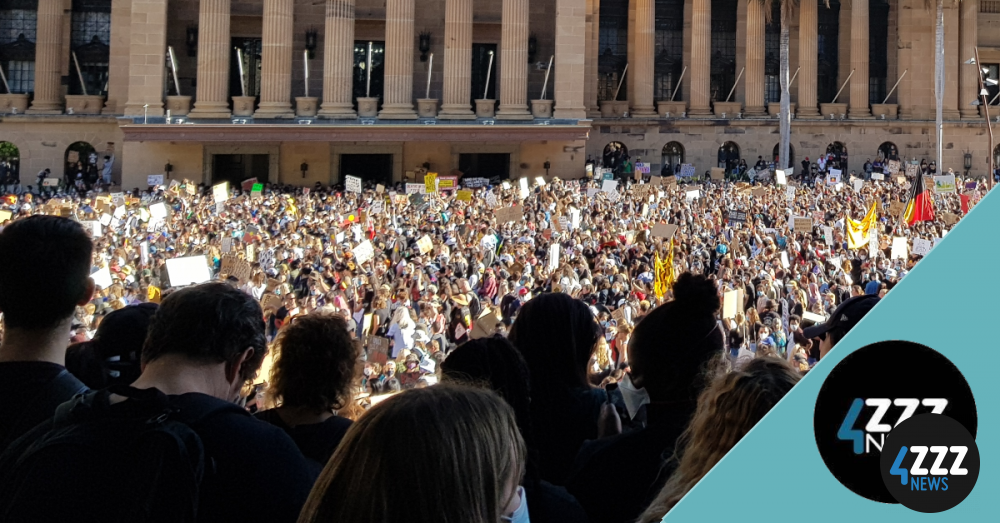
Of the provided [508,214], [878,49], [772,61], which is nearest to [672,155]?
[772,61]

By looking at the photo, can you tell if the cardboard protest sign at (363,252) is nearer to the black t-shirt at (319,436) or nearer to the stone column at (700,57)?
the black t-shirt at (319,436)

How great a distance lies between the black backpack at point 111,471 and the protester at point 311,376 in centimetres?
105

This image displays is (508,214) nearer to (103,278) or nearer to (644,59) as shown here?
(103,278)

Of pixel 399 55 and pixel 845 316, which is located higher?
pixel 399 55

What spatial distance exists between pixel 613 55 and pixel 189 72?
21.9 m

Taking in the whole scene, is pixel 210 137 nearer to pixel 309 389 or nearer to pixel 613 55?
pixel 613 55

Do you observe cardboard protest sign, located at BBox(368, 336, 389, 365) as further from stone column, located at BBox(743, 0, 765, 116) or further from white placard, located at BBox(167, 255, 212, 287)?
stone column, located at BBox(743, 0, 765, 116)

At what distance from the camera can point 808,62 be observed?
51.2m

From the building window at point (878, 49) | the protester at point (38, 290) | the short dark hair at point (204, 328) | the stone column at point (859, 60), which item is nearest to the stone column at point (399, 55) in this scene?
the stone column at point (859, 60)

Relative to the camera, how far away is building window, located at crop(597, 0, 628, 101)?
51.8 m

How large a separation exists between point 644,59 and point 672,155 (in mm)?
5175

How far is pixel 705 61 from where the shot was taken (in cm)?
4997

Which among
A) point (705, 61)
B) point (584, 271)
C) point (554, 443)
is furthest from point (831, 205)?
point (554, 443)

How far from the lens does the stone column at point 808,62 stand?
5106 cm
